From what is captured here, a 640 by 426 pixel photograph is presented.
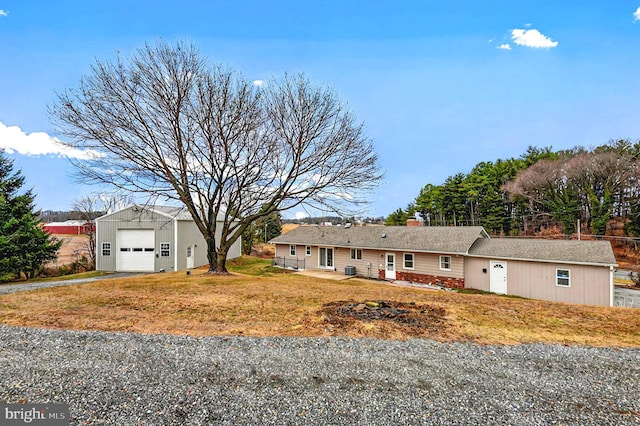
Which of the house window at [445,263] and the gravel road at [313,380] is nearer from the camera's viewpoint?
the gravel road at [313,380]

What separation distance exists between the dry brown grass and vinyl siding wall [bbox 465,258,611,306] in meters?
6.90

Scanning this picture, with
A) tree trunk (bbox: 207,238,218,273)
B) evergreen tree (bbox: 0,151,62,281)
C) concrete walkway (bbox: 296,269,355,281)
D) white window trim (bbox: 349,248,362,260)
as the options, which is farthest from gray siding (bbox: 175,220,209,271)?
white window trim (bbox: 349,248,362,260)

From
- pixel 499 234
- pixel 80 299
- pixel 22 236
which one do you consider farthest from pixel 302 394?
pixel 499 234

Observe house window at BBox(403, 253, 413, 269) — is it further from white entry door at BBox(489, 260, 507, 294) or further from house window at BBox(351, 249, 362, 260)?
white entry door at BBox(489, 260, 507, 294)

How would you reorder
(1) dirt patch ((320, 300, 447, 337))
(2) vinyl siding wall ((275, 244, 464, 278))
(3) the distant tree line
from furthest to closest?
1. (3) the distant tree line
2. (2) vinyl siding wall ((275, 244, 464, 278))
3. (1) dirt patch ((320, 300, 447, 337))

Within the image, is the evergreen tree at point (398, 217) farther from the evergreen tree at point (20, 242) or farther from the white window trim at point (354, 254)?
the evergreen tree at point (20, 242)

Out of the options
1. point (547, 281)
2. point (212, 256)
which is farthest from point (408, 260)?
point (212, 256)

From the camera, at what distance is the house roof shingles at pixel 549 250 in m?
14.2

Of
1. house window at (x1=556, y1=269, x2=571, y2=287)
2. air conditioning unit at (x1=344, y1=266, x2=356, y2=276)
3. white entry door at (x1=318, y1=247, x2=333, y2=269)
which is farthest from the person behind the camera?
white entry door at (x1=318, y1=247, x2=333, y2=269)

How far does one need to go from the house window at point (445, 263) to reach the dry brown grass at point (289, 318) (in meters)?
9.38

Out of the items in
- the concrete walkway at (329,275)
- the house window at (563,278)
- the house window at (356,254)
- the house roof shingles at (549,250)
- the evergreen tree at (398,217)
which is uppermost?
the evergreen tree at (398,217)

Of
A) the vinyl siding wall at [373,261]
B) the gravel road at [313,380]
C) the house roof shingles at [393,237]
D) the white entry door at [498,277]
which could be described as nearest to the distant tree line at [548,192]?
the house roof shingles at [393,237]

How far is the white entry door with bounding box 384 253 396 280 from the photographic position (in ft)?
66.7

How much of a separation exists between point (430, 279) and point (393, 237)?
3.99 meters
